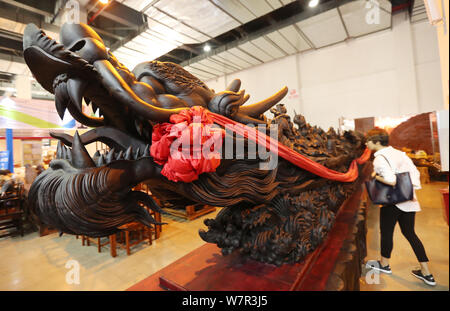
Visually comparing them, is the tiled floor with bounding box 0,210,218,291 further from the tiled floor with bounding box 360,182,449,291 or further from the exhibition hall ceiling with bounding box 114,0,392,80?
the exhibition hall ceiling with bounding box 114,0,392,80

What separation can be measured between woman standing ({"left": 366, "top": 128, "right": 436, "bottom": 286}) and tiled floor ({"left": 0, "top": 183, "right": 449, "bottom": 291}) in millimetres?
88

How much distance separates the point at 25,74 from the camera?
218 inches

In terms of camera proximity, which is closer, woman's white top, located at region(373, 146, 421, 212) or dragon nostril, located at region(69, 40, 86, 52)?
dragon nostril, located at region(69, 40, 86, 52)

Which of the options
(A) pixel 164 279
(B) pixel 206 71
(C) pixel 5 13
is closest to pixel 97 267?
(A) pixel 164 279

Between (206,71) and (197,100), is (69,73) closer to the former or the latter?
(197,100)

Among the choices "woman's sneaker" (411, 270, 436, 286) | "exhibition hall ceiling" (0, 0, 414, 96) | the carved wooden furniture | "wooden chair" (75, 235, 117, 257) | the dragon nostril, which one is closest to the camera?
the dragon nostril

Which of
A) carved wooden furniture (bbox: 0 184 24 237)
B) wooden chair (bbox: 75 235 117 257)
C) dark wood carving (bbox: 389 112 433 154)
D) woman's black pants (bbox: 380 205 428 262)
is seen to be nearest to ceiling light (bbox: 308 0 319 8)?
dark wood carving (bbox: 389 112 433 154)

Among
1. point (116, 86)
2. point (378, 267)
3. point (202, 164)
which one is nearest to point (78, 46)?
point (116, 86)

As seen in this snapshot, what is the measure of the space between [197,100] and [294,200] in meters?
0.83

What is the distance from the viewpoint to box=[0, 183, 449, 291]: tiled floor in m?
2.33

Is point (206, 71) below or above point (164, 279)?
above

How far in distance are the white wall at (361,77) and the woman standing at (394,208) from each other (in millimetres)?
3953

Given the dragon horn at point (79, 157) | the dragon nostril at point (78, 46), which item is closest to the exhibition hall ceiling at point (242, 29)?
the dragon nostril at point (78, 46)

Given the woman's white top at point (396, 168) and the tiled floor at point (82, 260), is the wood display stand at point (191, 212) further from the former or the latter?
the woman's white top at point (396, 168)
